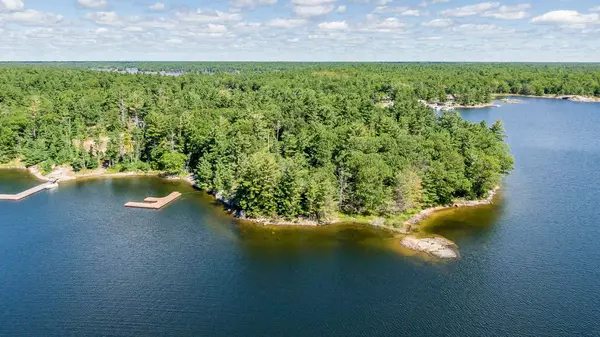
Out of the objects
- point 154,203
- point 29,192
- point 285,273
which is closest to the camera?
point 285,273

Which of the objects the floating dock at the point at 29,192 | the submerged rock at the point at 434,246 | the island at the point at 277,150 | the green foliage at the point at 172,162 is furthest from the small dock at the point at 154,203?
the submerged rock at the point at 434,246

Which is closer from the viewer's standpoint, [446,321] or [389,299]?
[446,321]

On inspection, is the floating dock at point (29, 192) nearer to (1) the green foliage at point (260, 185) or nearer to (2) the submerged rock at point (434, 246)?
(1) the green foliage at point (260, 185)

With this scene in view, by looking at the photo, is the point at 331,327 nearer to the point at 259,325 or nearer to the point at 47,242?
the point at 259,325

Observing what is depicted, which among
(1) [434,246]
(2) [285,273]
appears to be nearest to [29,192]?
(2) [285,273]

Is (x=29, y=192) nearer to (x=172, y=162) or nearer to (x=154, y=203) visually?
(x=154, y=203)

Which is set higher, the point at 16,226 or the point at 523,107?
the point at 523,107

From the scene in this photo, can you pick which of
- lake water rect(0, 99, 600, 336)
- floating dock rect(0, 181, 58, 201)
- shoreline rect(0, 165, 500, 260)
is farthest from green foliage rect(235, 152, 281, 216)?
floating dock rect(0, 181, 58, 201)

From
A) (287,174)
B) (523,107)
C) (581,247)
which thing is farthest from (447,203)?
(523,107)
